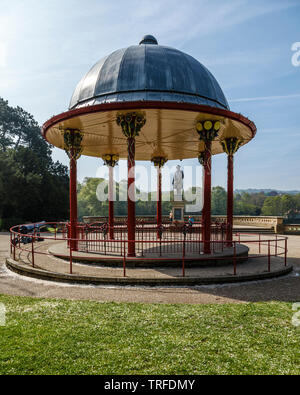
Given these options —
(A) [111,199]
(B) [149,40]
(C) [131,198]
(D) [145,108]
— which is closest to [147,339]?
(C) [131,198]

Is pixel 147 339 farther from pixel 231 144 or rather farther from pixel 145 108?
pixel 231 144

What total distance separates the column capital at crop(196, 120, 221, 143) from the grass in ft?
24.7

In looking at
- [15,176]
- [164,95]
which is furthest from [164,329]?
[15,176]

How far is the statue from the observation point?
2844 cm

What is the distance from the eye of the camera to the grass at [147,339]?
4293 millimetres

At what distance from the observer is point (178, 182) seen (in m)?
28.6

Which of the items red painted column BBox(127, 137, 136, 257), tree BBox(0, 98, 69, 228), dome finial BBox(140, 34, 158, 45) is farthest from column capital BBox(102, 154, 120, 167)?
tree BBox(0, 98, 69, 228)

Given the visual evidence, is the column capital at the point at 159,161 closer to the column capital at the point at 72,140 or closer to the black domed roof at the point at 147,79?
the black domed roof at the point at 147,79

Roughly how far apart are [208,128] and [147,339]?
9.46 metres

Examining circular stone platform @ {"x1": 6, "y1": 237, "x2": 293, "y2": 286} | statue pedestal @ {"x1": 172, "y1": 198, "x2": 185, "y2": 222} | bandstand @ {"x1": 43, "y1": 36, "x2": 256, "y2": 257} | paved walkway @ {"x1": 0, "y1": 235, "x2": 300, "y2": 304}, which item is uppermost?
bandstand @ {"x1": 43, "y1": 36, "x2": 256, "y2": 257}

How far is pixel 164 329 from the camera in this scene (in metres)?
5.71

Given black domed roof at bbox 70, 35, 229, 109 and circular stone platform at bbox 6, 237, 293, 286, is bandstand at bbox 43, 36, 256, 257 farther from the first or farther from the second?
circular stone platform at bbox 6, 237, 293, 286
